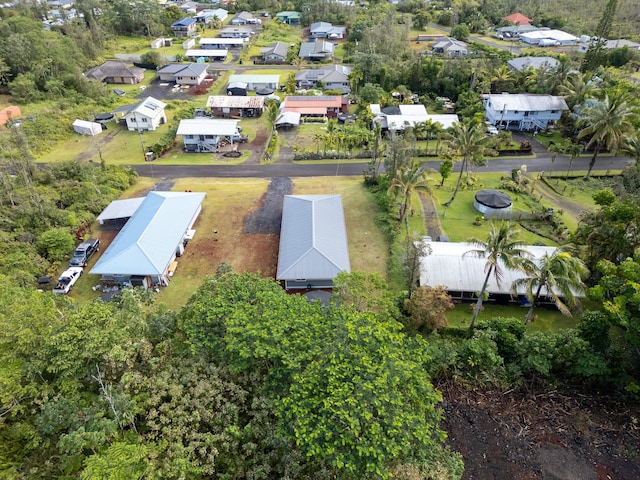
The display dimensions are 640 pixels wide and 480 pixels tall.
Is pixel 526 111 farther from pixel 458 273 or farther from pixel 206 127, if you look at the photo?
pixel 206 127

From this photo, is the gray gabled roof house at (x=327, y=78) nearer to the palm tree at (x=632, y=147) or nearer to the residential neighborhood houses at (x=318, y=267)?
the residential neighborhood houses at (x=318, y=267)

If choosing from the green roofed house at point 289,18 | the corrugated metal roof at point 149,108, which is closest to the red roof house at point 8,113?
the corrugated metal roof at point 149,108

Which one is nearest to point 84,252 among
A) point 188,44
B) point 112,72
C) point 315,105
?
point 315,105

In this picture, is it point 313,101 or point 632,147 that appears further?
point 313,101

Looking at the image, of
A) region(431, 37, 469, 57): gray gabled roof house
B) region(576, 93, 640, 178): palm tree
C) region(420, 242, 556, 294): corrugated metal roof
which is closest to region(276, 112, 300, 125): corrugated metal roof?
region(420, 242, 556, 294): corrugated metal roof

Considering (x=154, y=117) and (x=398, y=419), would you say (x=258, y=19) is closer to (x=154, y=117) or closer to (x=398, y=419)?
(x=154, y=117)

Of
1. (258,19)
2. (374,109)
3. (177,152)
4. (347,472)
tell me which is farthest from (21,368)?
(258,19)

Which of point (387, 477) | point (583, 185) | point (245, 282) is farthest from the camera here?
point (583, 185)

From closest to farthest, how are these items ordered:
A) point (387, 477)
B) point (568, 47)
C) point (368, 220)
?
point (387, 477) < point (368, 220) < point (568, 47)
